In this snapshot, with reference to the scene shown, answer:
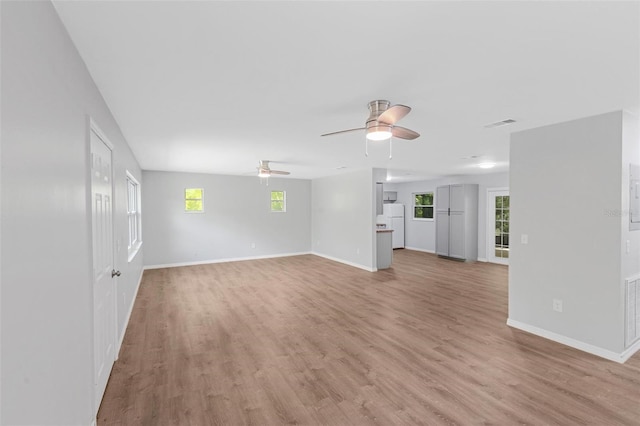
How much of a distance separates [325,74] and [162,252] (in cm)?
682

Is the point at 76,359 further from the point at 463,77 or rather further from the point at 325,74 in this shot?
the point at 463,77

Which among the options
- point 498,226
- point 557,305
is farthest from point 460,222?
point 557,305

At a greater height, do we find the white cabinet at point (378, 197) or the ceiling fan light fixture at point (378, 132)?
the ceiling fan light fixture at point (378, 132)

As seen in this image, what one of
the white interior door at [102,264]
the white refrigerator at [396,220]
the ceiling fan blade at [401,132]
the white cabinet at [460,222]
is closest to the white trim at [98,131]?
the white interior door at [102,264]

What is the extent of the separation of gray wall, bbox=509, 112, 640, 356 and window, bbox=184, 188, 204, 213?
6852mm

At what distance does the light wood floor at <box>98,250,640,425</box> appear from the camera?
84.2 inches

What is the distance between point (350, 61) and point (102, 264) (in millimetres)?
2441

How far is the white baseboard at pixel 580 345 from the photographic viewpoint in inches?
112

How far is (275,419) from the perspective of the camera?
208 cm

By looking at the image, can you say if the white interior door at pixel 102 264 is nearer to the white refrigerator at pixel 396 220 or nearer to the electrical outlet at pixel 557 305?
the electrical outlet at pixel 557 305

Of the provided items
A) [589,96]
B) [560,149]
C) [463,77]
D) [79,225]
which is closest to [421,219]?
[560,149]

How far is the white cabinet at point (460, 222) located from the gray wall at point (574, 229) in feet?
15.1

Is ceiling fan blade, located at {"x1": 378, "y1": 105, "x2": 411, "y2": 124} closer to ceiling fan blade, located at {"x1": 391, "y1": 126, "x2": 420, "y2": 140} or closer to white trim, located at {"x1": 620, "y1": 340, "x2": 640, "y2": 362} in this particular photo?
ceiling fan blade, located at {"x1": 391, "y1": 126, "x2": 420, "y2": 140}

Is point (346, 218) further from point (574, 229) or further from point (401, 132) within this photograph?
point (401, 132)
